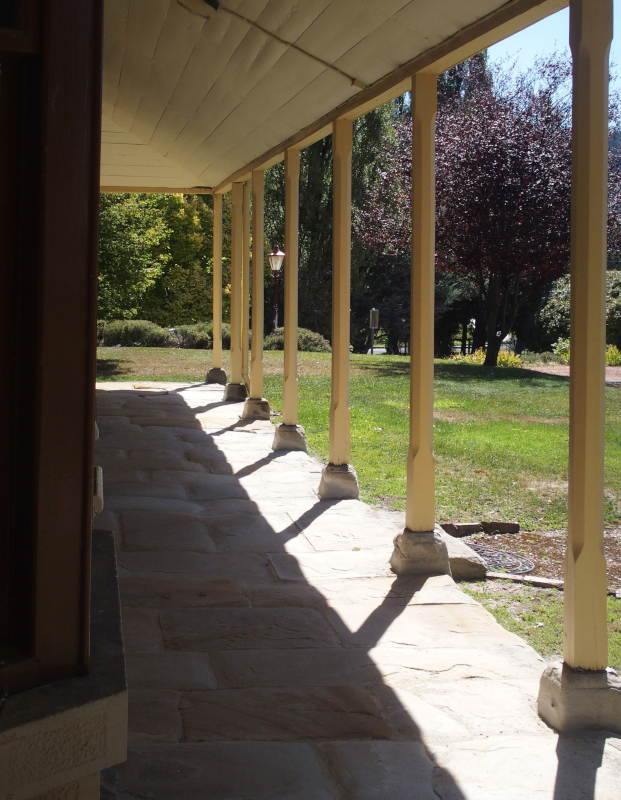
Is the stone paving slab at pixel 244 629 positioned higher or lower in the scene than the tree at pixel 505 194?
lower

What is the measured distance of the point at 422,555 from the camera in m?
4.30

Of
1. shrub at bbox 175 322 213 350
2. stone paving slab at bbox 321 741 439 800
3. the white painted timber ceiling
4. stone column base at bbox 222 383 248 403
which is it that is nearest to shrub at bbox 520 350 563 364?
shrub at bbox 175 322 213 350

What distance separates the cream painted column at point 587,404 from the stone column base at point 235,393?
853 cm

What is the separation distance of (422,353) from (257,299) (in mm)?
4971

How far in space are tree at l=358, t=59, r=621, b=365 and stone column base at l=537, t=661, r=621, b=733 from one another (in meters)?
15.5

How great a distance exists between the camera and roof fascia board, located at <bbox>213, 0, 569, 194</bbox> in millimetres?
3328

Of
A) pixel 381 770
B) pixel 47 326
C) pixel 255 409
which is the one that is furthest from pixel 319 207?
pixel 47 326

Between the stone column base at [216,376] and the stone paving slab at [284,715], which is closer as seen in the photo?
the stone paving slab at [284,715]

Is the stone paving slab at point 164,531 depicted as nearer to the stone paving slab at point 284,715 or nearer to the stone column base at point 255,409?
the stone paving slab at point 284,715

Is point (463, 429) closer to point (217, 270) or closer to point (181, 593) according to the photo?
point (217, 270)

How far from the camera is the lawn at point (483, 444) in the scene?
4.40 meters

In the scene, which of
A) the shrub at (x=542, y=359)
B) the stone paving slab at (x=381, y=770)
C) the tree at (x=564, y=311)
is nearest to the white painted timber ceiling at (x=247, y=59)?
the stone paving slab at (x=381, y=770)

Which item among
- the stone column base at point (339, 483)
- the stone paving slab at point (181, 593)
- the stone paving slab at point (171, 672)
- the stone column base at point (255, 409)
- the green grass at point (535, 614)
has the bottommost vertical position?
the green grass at point (535, 614)

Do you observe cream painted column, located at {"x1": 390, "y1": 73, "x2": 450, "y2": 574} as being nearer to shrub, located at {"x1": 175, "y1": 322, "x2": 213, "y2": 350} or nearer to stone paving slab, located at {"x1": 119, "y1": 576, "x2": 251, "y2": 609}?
stone paving slab, located at {"x1": 119, "y1": 576, "x2": 251, "y2": 609}
